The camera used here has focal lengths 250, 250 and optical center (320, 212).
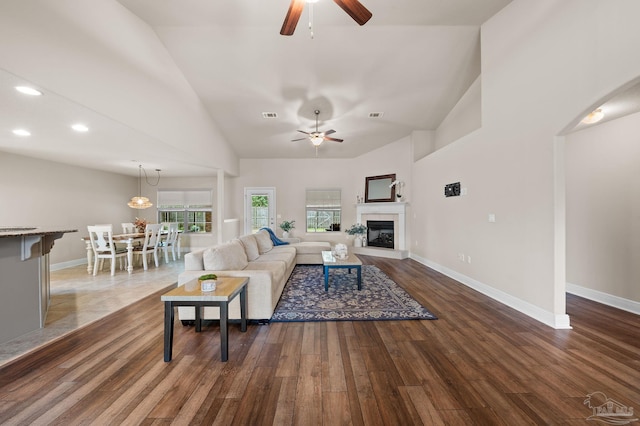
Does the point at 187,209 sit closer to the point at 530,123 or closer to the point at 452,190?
the point at 452,190

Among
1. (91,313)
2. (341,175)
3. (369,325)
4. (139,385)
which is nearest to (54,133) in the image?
(91,313)

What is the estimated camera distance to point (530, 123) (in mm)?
3111

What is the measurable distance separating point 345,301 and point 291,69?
13.3 ft

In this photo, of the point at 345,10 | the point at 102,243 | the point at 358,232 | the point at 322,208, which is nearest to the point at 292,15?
the point at 345,10

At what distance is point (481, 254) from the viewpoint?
4039mm

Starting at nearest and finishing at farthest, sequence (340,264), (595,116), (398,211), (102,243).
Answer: (595,116) → (340,264) → (102,243) → (398,211)

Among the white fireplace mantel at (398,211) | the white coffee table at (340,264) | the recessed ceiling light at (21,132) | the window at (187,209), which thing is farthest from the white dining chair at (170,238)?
the white fireplace mantel at (398,211)

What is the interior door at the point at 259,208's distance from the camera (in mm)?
8336

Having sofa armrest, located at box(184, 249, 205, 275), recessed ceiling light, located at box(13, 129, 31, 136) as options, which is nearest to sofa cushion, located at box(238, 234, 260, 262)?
sofa armrest, located at box(184, 249, 205, 275)

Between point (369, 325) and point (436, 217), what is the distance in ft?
11.8

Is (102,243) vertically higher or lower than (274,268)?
higher

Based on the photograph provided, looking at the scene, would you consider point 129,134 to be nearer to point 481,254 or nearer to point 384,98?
point 384,98

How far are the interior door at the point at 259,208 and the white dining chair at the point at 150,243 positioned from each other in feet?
9.06

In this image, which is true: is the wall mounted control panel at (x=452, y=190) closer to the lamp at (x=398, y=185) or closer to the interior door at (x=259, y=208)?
the lamp at (x=398, y=185)
